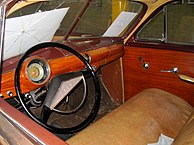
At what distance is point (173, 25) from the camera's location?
239cm

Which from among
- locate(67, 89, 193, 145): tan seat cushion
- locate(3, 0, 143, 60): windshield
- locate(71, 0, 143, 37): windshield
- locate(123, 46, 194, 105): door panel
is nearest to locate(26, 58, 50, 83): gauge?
locate(3, 0, 143, 60): windshield

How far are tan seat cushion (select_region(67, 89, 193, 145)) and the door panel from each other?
245mm

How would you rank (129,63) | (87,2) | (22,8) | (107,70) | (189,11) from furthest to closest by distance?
(107,70), (129,63), (189,11), (87,2), (22,8)

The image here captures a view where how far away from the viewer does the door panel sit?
7.18ft

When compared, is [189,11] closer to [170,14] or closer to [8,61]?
[170,14]

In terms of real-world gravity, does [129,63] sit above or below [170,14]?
below

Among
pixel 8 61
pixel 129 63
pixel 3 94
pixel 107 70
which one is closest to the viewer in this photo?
pixel 3 94

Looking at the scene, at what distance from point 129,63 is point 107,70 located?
32cm

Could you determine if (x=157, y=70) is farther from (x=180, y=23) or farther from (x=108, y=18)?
(x=108, y=18)

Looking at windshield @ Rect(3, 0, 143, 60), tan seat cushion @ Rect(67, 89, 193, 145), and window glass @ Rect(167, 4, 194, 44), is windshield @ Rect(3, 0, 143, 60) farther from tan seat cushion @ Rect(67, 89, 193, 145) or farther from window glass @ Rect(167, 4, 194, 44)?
tan seat cushion @ Rect(67, 89, 193, 145)

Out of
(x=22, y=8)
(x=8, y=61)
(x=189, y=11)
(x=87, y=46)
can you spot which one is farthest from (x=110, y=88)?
(x=22, y=8)

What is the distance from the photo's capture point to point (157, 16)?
94.7 inches

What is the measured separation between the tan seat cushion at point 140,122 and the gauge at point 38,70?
0.46 metres

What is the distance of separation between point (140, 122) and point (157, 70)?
84cm
